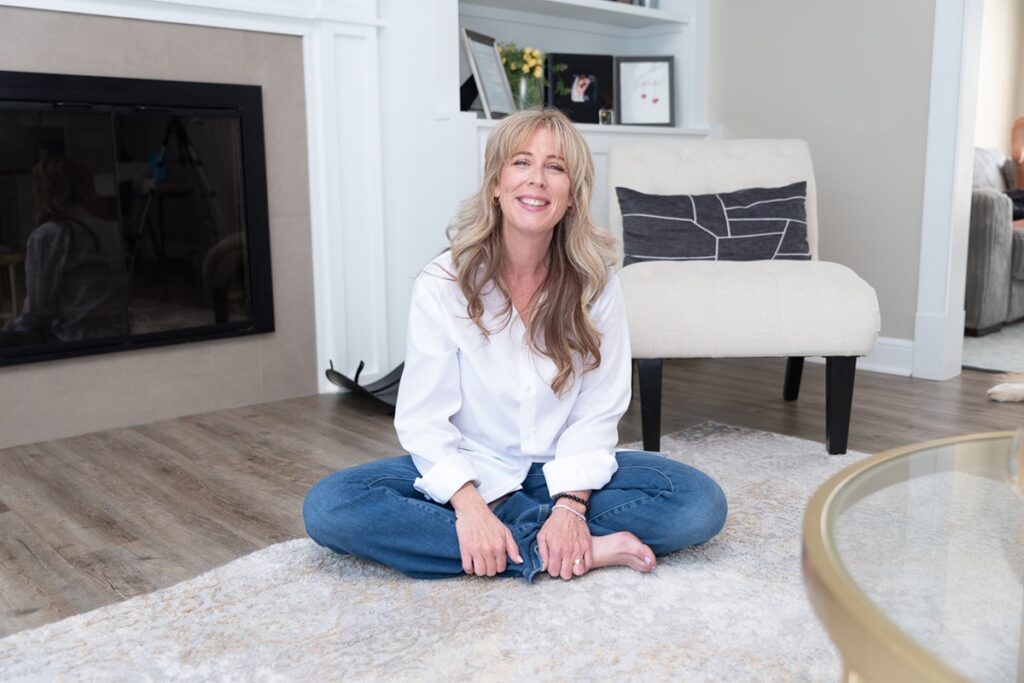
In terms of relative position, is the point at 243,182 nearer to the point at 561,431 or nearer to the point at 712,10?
the point at 561,431

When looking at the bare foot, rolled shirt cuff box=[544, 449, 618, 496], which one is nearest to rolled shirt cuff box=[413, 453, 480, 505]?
rolled shirt cuff box=[544, 449, 618, 496]

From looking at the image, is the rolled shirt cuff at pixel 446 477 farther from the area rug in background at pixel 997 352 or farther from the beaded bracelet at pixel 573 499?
the area rug in background at pixel 997 352

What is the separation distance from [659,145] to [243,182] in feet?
4.15

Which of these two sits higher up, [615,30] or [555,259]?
[615,30]

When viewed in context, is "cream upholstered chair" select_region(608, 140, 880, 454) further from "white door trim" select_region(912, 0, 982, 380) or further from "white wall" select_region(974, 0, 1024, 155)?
"white wall" select_region(974, 0, 1024, 155)

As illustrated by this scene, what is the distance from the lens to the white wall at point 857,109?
11.4 ft

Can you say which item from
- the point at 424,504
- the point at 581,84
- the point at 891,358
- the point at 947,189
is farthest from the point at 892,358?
the point at 424,504

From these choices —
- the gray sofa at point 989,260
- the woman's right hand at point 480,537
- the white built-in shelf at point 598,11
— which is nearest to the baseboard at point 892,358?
the gray sofa at point 989,260

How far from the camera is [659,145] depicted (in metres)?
3.01

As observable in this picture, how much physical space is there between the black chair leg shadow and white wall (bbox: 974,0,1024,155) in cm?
432

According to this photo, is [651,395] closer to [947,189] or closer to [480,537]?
[480,537]

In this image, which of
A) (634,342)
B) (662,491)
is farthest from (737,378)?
(662,491)

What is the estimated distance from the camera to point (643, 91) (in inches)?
159

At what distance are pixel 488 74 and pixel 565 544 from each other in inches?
88.1
